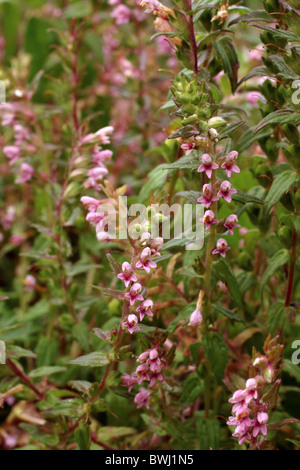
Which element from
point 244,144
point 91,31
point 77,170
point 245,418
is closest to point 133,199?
point 77,170

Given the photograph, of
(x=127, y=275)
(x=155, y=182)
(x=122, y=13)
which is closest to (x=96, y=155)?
(x=155, y=182)

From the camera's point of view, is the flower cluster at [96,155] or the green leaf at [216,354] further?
the flower cluster at [96,155]

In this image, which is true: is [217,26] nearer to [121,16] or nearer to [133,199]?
[133,199]

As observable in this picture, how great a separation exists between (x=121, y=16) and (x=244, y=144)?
74 centimetres

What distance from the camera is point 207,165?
0.78 meters

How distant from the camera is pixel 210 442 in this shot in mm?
958

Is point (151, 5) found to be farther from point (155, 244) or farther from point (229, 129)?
point (155, 244)

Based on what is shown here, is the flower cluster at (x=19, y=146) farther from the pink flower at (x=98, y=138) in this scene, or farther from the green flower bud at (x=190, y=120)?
the green flower bud at (x=190, y=120)

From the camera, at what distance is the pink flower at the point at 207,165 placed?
0.76m

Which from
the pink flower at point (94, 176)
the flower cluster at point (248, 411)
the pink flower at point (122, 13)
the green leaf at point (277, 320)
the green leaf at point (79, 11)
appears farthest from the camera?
the green leaf at point (79, 11)

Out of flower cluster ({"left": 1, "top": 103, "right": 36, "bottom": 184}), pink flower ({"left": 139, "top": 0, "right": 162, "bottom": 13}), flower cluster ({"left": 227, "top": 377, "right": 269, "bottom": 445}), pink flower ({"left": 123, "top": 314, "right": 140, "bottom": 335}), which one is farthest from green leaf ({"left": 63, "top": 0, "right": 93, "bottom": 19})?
flower cluster ({"left": 227, "top": 377, "right": 269, "bottom": 445})

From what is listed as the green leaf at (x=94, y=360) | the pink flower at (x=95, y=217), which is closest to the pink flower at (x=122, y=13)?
the pink flower at (x=95, y=217)

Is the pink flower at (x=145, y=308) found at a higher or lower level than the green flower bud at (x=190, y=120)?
lower

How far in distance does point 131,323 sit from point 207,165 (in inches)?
10.2
